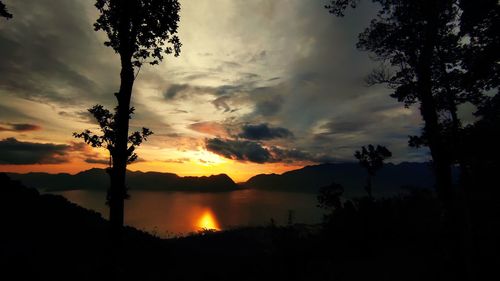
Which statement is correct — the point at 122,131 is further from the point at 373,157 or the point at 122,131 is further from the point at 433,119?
the point at 373,157

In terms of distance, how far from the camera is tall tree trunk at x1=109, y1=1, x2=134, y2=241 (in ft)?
28.6

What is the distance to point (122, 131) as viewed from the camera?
29.2ft

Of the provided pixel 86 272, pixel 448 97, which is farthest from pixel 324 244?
pixel 86 272

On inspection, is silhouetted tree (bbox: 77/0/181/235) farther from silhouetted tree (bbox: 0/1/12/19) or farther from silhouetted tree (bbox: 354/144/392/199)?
silhouetted tree (bbox: 354/144/392/199)

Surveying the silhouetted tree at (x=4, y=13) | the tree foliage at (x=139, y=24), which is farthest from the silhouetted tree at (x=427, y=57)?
the silhouetted tree at (x=4, y=13)

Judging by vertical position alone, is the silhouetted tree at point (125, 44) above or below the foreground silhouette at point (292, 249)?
above

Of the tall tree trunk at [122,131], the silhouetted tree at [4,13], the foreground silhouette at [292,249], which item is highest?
the silhouetted tree at [4,13]

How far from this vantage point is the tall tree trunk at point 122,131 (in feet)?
28.6

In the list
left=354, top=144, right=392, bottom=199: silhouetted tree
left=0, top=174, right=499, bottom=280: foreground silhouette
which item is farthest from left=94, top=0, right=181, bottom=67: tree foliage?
left=354, top=144, right=392, bottom=199: silhouetted tree

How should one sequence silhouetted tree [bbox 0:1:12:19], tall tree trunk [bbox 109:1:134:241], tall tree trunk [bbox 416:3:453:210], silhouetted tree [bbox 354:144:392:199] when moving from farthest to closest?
silhouetted tree [bbox 354:144:392:199] → silhouetted tree [bbox 0:1:12:19] → tall tree trunk [bbox 416:3:453:210] → tall tree trunk [bbox 109:1:134:241]

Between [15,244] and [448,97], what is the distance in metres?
27.9

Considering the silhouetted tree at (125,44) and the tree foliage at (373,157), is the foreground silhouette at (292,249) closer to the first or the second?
the silhouetted tree at (125,44)

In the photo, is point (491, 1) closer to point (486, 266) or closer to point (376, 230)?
point (486, 266)

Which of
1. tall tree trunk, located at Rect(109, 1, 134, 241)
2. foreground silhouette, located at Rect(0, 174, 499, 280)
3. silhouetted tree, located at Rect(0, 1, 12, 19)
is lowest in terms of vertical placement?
foreground silhouette, located at Rect(0, 174, 499, 280)
